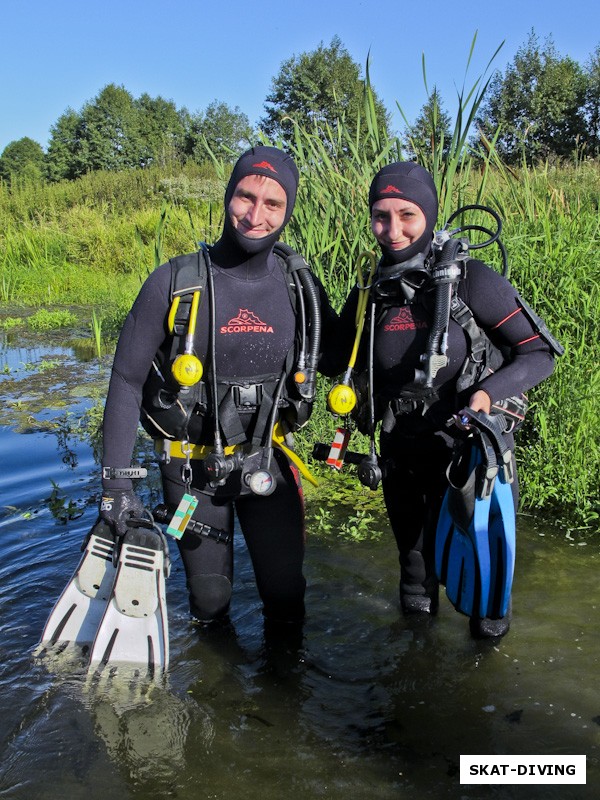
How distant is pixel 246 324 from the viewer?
2.55 meters

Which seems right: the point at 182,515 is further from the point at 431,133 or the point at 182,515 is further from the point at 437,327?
the point at 431,133

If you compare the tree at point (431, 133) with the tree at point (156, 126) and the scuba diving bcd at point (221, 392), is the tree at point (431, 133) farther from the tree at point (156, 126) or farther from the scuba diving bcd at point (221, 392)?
the tree at point (156, 126)

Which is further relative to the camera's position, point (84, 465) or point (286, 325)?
point (84, 465)

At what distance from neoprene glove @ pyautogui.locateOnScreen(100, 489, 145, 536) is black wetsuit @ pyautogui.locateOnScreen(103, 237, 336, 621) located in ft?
0.11

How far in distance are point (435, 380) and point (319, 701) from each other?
1.25 m

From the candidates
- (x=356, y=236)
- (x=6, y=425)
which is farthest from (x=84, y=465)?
(x=356, y=236)

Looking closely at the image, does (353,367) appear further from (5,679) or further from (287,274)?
(5,679)

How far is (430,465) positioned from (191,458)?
0.88 m

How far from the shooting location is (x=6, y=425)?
244 inches

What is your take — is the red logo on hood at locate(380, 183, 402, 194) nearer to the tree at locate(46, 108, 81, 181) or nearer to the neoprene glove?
the neoprene glove

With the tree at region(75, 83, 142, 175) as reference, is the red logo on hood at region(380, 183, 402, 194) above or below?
below

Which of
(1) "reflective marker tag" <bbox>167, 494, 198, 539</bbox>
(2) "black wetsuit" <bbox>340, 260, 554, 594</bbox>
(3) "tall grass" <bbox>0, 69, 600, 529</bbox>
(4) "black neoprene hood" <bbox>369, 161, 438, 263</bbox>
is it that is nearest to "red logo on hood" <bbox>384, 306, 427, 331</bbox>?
(2) "black wetsuit" <bbox>340, 260, 554, 594</bbox>

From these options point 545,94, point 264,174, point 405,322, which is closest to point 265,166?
point 264,174

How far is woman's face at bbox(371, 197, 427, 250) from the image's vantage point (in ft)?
8.17
